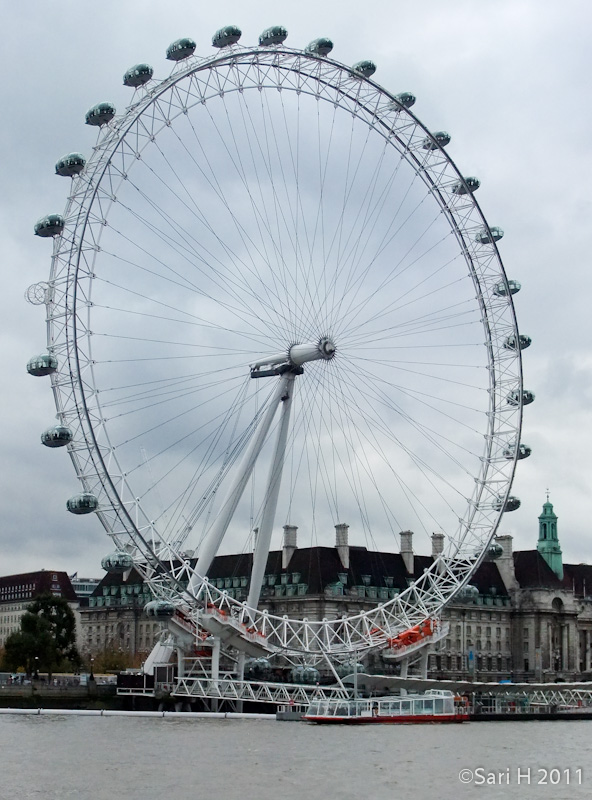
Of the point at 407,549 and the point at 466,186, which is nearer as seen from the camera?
the point at 466,186

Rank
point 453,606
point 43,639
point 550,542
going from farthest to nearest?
point 550,542
point 453,606
point 43,639

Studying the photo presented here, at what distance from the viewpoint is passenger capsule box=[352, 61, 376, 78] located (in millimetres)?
78375

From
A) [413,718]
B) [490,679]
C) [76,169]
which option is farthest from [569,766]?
[490,679]

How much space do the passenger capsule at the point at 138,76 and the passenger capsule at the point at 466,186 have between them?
22159 millimetres

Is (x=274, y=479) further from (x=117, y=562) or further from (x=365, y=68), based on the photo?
(x=365, y=68)

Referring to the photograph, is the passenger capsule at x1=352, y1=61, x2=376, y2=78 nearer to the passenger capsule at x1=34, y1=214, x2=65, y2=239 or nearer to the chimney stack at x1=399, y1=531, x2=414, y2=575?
the passenger capsule at x1=34, y1=214, x2=65, y2=239

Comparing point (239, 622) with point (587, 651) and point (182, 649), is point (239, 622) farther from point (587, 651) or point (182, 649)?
point (587, 651)

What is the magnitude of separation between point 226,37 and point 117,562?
26.9 metres

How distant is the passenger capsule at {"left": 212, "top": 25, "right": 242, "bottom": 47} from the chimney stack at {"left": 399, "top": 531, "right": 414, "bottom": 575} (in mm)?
70144

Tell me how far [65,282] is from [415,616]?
120 ft

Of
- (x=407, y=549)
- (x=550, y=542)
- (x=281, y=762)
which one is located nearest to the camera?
(x=281, y=762)

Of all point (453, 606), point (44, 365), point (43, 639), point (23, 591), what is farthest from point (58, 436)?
point (23, 591)

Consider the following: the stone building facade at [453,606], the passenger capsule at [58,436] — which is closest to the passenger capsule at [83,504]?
the passenger capsule at [58,436]

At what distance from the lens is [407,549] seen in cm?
13400
